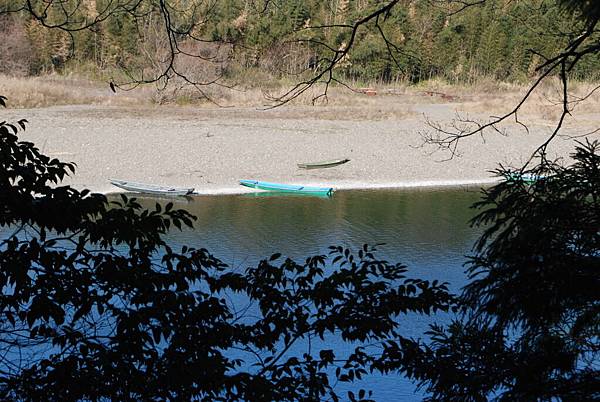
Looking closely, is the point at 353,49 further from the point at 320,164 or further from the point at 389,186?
the point at 389,186

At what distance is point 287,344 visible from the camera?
9.86ft

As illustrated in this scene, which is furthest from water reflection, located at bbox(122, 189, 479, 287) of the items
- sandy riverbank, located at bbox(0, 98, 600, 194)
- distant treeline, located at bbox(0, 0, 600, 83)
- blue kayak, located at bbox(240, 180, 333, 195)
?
distant treeline, located at bbox(0, 0, 600, 83)

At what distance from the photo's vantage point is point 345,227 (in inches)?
433

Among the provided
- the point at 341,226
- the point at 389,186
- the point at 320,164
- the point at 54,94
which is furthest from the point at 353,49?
the point at 341,226

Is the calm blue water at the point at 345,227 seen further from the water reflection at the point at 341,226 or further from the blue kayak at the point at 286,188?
the blue kayak at the point at 286,188

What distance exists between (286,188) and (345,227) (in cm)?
242

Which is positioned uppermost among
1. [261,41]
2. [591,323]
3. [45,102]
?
[261,41]

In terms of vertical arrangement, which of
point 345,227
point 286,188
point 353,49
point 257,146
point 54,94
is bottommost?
point 345,227

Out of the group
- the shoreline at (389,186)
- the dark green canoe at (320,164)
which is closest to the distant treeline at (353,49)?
the dark green canoe at (320,164)

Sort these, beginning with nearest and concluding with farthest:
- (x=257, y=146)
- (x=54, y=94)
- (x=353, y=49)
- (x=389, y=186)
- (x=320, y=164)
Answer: (x=389, y=186) < (x=320, y=164) < (x=257, y=146) < (x=54, y=94) < (x=353, y=49)

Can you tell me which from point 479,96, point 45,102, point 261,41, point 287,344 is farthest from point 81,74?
point 287,344

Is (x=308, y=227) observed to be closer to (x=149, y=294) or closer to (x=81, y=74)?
(x=149, y=294)

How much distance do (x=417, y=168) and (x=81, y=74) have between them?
15.2 meters

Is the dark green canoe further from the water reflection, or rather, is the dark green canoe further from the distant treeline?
the distant treeline
